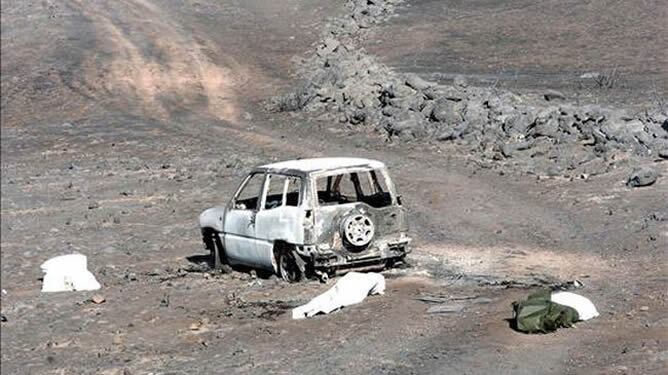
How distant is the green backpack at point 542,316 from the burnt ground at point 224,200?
13 cm

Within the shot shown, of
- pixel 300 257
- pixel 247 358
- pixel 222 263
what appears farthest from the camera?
pixel 222 263

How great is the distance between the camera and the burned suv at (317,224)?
14.2 meters

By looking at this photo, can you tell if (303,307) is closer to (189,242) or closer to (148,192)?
(189,242)

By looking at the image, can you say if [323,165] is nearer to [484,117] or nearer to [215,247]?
[215,247]

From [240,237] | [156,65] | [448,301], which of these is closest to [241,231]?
[240,237]

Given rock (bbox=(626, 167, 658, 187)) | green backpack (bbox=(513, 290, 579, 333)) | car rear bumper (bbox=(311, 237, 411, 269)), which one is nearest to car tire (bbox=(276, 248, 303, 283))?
car rear bumper (bbox=(311, 237, 411, 269))

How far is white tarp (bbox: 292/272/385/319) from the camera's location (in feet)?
42.3

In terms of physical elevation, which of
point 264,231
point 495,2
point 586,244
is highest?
point 495,2

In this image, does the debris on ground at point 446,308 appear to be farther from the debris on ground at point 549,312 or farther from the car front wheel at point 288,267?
Answer: the car front wheel at point 288,267

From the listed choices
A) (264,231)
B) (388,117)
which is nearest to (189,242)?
(264,231)

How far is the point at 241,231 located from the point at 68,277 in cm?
232

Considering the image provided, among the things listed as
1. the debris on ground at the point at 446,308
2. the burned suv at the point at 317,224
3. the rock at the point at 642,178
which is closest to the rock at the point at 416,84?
the rock at the point at 642,178

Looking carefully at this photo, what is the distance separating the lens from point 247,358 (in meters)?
11.3

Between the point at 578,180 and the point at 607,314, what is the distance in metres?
10.4
